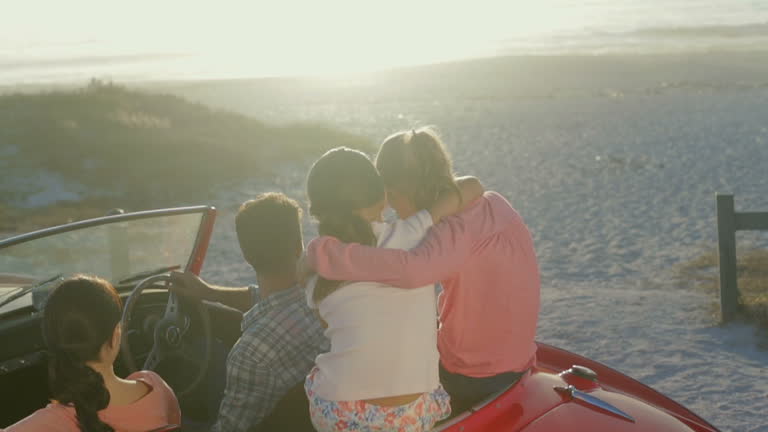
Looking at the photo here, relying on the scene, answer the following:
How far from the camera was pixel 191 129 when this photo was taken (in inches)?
880

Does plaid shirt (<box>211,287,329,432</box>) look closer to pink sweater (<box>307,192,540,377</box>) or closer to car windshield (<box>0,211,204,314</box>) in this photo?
pink sweater (<box>307,192,540,377</box>)

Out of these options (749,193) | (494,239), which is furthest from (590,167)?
(494,239)

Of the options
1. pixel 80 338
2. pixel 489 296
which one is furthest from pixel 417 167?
pixel 80 338

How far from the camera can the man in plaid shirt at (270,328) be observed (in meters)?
2.98

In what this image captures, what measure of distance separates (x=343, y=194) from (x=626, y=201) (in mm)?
11612

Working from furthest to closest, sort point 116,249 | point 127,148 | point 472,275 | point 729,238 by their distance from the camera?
point 127,148
point 729,238
point 116,249
point 472,275

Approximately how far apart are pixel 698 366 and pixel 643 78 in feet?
177

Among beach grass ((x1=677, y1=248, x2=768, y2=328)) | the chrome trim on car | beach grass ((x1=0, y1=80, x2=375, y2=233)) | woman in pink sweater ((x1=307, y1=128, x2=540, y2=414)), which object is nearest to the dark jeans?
A: woman in pink sweater ((x1=307, y1=128, x2=540, y2=414))

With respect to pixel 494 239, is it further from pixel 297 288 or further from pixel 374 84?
pixel 374 84

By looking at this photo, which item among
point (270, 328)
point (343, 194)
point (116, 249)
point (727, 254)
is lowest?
point (727, 254)

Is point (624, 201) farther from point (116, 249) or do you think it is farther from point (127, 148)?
point (127, 148)

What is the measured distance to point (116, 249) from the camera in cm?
418

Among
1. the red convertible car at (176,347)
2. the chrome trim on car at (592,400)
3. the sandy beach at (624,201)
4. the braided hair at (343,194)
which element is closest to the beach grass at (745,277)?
the sandy beach at (624,201)

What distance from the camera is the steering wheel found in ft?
11.8
